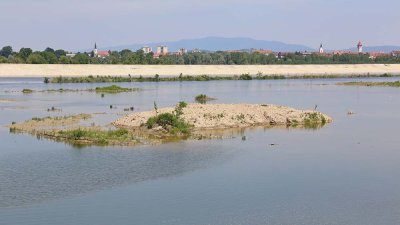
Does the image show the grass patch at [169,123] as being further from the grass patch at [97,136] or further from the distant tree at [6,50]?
the distant tree at [6,50]

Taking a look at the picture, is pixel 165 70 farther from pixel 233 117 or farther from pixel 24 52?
pixel 233 117

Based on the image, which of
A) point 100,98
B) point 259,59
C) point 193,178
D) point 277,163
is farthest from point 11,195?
point 259,59

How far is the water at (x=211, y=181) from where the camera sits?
16062mm

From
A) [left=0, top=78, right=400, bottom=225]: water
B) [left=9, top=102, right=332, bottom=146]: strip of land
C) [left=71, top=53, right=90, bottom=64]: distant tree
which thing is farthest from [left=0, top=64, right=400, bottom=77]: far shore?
[left=0, top=78, right=400, bottom=225]: water

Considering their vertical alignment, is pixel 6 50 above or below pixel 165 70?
above

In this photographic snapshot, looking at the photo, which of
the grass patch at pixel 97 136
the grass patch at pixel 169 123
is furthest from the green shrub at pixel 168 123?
the grass patch at pixel 97 136

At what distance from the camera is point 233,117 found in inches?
1352

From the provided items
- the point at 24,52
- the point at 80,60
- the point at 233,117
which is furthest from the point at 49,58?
the point at 233,117

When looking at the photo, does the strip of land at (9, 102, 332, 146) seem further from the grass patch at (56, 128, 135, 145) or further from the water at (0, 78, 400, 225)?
the water at (0, 78, 400, 225)

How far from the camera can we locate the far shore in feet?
354

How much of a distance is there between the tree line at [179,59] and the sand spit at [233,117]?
86.9 meters

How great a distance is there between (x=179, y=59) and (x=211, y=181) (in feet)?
437

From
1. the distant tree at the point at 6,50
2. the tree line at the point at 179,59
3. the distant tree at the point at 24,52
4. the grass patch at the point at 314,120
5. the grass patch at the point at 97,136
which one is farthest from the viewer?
the distant tree at the point at 6,50

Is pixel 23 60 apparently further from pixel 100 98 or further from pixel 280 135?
pixel 280 135
